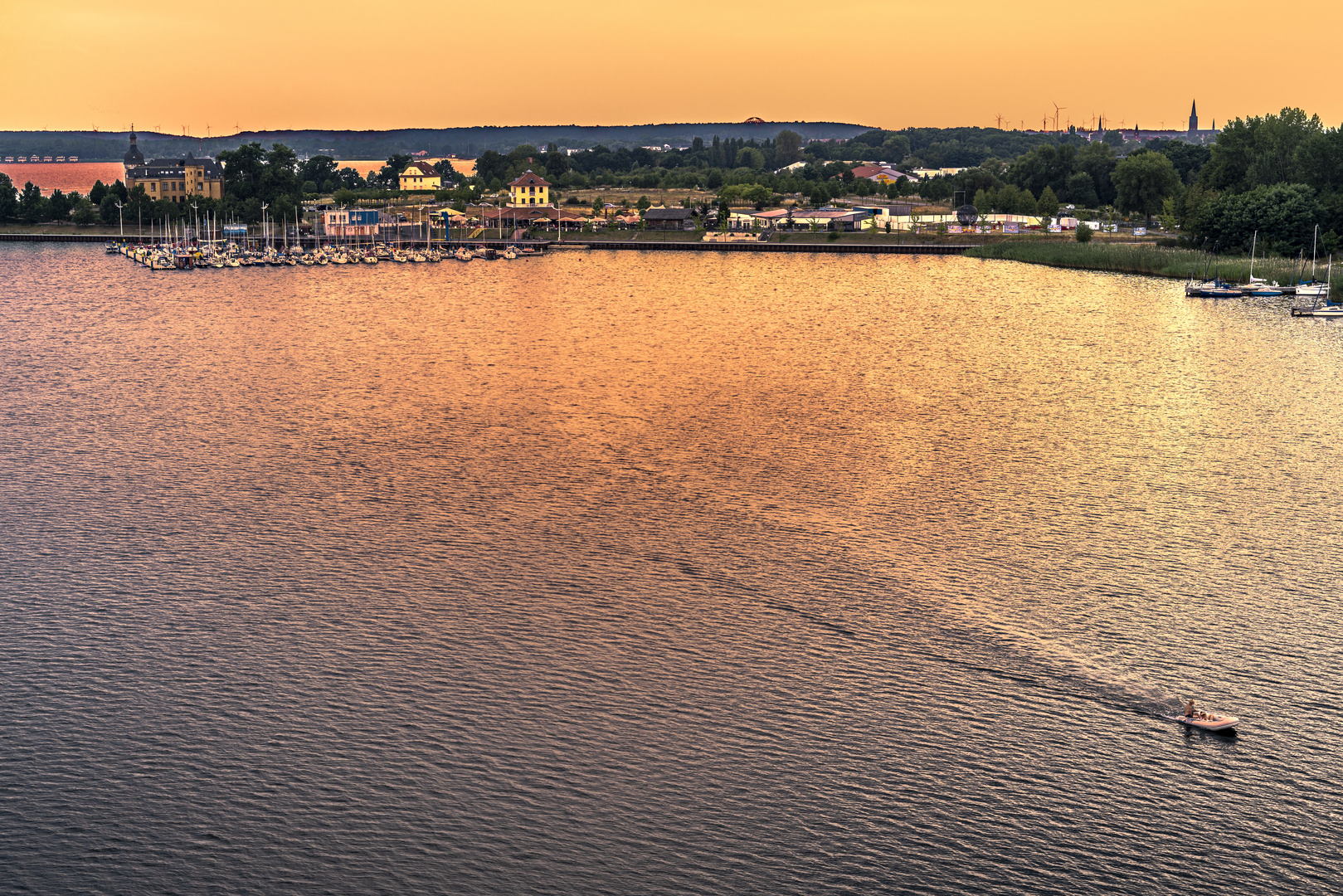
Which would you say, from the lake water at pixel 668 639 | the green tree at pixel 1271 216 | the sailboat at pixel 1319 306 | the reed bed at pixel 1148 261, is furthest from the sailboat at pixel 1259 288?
the lake water at pixel 668 639

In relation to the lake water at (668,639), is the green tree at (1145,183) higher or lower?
higher

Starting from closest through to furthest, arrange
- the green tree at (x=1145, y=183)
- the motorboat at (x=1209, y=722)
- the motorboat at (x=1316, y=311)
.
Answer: the motorboat at (x=1209, y=722)
the motorboat at (x=1316, y=311)
the green tree at (x=1145, y=183)

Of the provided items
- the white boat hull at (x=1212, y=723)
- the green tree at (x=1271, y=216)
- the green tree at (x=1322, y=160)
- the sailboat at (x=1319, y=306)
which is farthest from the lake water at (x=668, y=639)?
the green tree at (x=1322, y=160)

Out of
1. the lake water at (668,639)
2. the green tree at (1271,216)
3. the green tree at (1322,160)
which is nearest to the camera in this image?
the lake water at (668,639)


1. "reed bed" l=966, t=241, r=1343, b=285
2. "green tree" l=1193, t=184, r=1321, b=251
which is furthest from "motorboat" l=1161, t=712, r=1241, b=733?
"green tree" l=1193, t=184, r=1321, b=251

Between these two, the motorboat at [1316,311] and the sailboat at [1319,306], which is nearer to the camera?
the motorboat at [1316,311]

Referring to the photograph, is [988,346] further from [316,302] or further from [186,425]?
[316,302]

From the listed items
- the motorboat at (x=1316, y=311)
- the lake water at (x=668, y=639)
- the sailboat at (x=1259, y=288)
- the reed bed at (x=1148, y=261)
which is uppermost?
the reed bed at (x=1148, y=261)

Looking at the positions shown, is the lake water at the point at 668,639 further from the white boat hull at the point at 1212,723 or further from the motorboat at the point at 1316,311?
the motorboat at the point at 1316,311

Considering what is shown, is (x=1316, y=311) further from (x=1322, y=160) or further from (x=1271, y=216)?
(x=1322, y=160)
